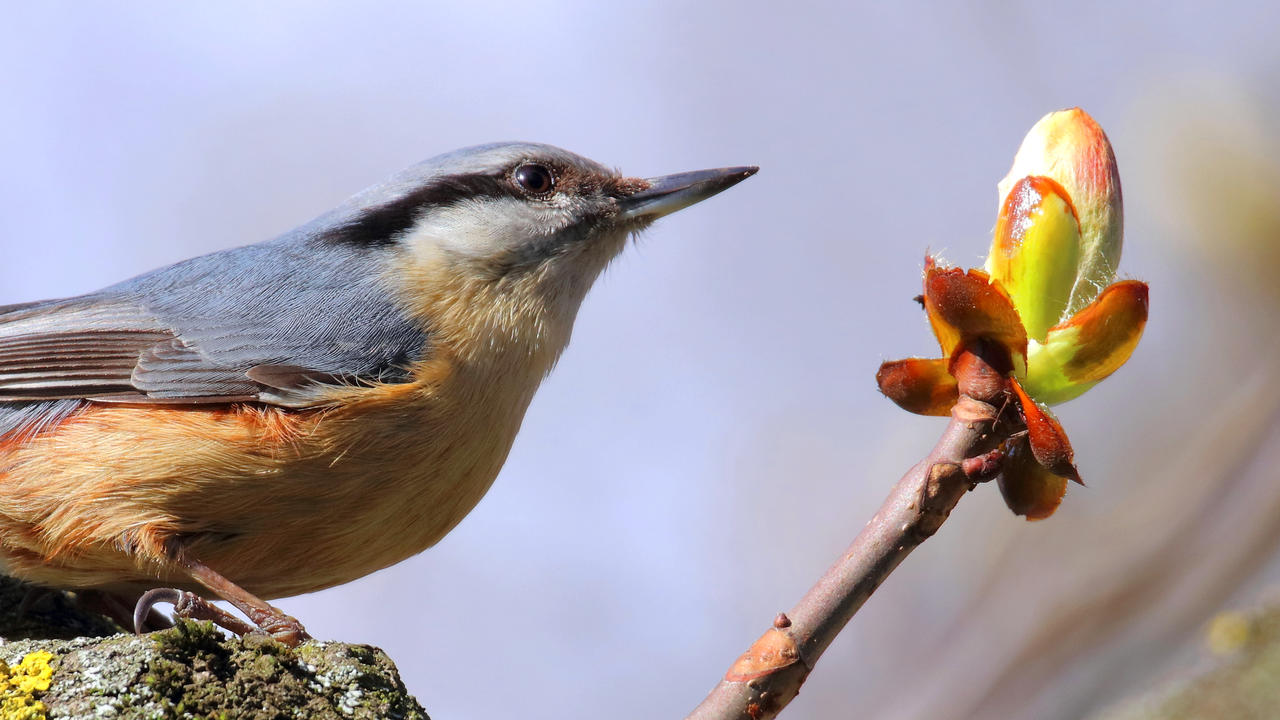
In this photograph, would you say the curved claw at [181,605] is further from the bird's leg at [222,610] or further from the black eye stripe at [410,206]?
the black eye stripe at [410,206]

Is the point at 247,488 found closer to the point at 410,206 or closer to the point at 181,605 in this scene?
the point at 181,605

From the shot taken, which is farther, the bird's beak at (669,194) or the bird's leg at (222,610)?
the bird's beak at (669,194)

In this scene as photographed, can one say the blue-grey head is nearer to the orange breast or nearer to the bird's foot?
the orange breast

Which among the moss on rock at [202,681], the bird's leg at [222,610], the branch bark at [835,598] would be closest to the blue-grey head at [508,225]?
the bird's leg at [222,610]

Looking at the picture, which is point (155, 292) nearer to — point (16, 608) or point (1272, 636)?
point (16, 608)

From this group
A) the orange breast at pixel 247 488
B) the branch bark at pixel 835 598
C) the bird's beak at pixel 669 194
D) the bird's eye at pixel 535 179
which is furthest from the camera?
the bird's eye at pixel 535 179

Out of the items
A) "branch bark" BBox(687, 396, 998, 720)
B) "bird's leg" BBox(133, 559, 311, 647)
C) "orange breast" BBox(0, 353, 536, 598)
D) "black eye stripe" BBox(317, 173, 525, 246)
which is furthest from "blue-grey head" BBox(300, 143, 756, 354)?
"branch bark" BBox(687, 396, 998, 720)

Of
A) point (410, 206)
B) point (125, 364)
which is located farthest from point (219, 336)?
point (410, 206)
